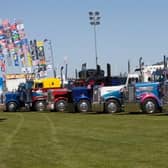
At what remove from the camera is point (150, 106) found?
32.1 metres

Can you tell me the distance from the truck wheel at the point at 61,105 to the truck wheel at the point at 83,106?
6.49 feet

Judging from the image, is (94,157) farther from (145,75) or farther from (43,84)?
(145,75)

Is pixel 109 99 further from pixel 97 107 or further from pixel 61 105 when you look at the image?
pixel 61 105

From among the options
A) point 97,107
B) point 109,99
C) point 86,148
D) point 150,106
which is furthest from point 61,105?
point 86,148

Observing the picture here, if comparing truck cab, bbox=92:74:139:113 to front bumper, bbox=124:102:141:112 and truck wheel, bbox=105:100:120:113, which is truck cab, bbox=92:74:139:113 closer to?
truck wheel, bbox=105:100:120:113

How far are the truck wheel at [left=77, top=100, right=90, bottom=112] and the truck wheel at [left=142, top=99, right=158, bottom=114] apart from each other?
6152 mm

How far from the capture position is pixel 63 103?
130 feet

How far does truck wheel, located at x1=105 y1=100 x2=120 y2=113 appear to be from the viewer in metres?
34.8

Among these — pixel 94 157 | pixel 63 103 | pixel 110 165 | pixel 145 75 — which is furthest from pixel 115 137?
pixel 145 75

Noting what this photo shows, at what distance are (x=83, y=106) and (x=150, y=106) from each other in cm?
680

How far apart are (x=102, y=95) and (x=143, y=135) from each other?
57.3 ft

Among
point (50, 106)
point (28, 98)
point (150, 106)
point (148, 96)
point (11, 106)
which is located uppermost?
point (148, 96)

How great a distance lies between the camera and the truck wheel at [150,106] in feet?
105

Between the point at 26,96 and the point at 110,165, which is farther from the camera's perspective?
the point at 26,96
